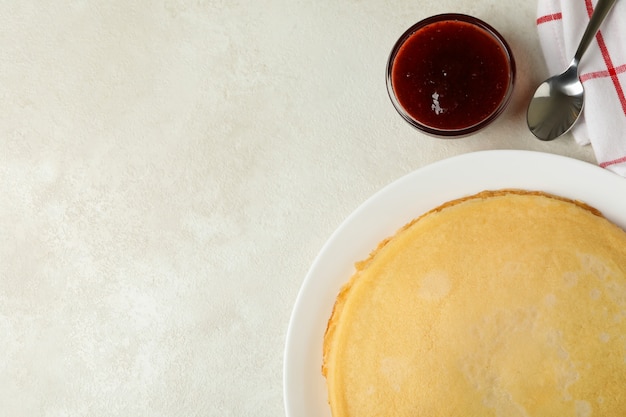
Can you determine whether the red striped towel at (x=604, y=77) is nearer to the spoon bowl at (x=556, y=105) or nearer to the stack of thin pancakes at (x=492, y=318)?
the spoon bowl at (x=556, y=105)

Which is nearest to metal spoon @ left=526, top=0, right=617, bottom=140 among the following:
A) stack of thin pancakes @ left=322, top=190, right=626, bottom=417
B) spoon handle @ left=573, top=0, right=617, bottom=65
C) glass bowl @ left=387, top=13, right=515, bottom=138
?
spoon handle @ left=573, top=0, right=617, bottom=65

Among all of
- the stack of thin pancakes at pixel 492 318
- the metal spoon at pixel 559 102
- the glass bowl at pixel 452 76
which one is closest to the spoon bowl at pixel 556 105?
the metal spoon at pixel 559 102

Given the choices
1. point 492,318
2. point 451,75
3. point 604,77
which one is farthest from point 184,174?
point 604,77

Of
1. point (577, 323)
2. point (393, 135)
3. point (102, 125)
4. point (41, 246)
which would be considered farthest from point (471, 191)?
point (41, 246)

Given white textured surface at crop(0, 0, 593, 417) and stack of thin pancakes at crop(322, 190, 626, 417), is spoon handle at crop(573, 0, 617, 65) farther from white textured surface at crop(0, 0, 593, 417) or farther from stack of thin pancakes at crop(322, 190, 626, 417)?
stack of thin pancakes at crop(322, 190, 626, 417)

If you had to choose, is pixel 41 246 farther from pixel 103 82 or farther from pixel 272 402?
pixel 272 402
